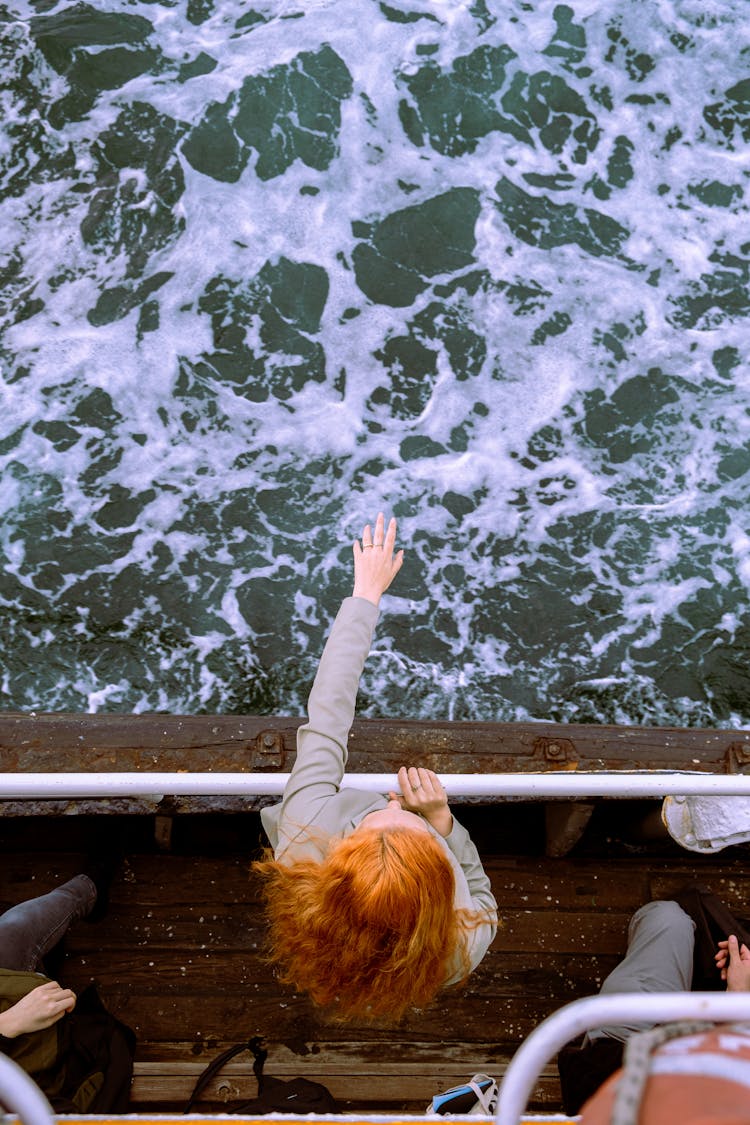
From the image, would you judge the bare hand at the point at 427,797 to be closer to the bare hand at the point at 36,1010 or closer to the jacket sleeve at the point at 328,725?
the jacket sleeve at the point at 328,725

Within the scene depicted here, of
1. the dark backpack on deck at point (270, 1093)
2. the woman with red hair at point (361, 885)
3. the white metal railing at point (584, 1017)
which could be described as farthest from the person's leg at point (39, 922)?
the white metal railing at point (584, 1017)

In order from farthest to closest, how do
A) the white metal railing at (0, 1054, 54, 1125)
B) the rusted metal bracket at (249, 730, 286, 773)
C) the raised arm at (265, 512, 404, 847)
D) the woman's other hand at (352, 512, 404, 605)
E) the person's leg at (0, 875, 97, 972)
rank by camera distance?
1. the rusted metal bracket at (249, 730, 286, 773)
2. the person's leg at (0, 875, 97, 972)
3. the woman's other hand at (352, 512, 404, 605)
4. the raised arm at (265, 512, 404, 847)
5. the white metal railing at (0, 1054, 54, 1125)

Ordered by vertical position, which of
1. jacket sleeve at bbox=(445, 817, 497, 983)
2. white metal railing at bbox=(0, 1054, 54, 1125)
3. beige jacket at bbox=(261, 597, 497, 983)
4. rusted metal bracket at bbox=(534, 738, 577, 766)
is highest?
white metal railing at bbox=(0, 1054, 54, 1125)

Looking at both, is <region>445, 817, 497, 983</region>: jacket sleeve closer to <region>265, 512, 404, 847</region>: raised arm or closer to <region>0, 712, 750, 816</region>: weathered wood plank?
<region>265, 512, 404, 847</region>: raised arm

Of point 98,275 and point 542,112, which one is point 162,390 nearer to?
point 98,275

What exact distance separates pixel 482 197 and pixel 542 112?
891 millimetres

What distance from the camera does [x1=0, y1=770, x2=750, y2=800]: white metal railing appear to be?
1.75 m

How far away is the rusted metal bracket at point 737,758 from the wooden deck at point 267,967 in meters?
0.27

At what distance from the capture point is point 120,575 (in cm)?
504

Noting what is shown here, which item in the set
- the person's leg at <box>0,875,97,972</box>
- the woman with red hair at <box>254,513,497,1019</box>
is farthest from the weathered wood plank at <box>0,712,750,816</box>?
the woman with red hair at <box>254,513,497,1019</box>

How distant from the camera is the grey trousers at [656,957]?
2.24 m

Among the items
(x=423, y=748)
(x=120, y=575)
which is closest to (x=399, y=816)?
(x=423, y=748)

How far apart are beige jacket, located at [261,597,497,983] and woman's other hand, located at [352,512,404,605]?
0.21ft

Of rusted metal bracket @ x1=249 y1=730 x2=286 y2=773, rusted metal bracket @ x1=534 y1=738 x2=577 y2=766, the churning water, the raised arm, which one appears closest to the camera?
the raised arm
